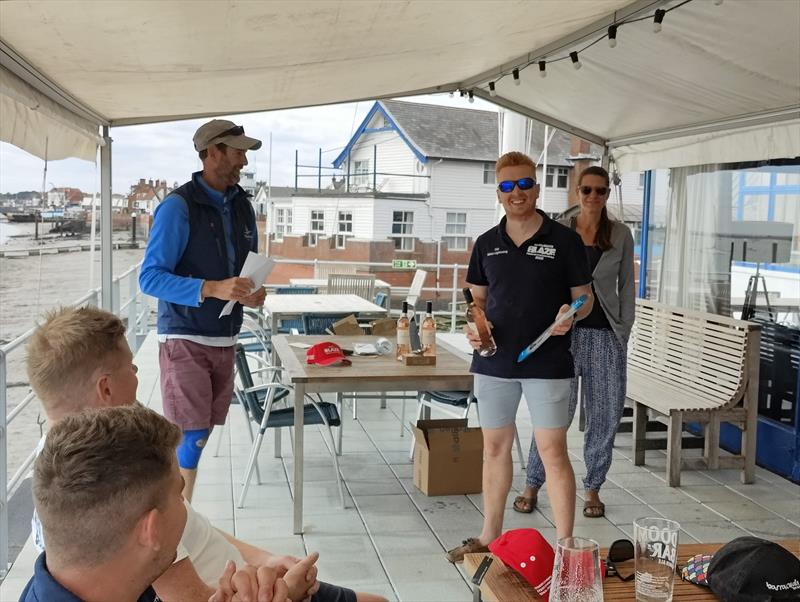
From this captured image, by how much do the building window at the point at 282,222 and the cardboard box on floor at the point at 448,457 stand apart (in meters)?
25.9

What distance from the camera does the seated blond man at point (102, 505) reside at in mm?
1092

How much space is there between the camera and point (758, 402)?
533 centimetres

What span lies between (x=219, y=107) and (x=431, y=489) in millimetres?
3187

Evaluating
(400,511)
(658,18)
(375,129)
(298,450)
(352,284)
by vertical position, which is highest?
(375,129)

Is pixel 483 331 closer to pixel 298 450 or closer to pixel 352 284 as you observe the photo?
pixel 298 450

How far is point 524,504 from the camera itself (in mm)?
4309

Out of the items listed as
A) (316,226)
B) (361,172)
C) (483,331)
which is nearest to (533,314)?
(483,331)

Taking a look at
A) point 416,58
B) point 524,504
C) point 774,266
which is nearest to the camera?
point 524,504

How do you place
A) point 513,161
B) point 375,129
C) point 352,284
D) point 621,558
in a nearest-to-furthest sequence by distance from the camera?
point 621,558, point 513,161, point 352,284, point 375,129

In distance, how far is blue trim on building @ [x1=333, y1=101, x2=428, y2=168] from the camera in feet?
84.4

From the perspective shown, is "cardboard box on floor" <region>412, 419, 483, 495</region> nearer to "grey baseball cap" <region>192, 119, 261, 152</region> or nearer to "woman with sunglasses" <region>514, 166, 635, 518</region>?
"woman with sunglasses" <region>514, 166, 635, 518</region>

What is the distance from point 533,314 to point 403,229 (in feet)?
76.3

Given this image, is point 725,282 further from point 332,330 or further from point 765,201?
point 332,330

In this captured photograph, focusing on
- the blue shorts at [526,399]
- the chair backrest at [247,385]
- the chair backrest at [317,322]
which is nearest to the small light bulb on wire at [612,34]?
the blue shorts at [526,399]
